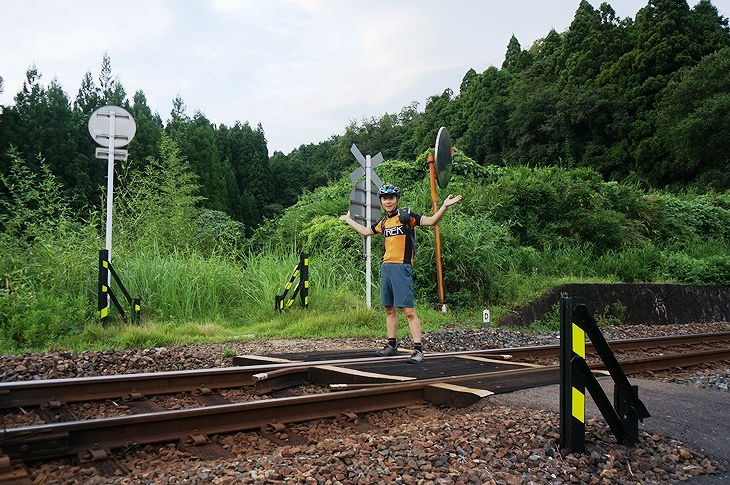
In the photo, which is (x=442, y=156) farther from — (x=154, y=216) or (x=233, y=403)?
(x=233, y=403)

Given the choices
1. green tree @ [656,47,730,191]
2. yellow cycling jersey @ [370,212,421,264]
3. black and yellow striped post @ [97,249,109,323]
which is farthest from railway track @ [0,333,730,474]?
green tree @ [656,47,730,191]

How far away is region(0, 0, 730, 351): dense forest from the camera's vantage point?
34.5ft

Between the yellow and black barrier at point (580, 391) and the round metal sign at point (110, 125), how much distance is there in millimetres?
8436

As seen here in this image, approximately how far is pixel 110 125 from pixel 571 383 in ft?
29.0

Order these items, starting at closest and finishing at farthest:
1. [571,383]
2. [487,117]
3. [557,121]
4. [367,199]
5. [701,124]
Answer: [571,383], [367,199], [701,124], [557,121], [487,117]

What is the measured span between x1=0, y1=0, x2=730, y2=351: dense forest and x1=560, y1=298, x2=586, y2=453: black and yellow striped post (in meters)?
6.11

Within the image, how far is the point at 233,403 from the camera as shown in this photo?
462 cm

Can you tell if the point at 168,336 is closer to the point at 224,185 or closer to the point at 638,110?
the point at 224,185

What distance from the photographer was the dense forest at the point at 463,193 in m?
10.5

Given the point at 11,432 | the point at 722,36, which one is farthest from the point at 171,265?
the point at 722,36

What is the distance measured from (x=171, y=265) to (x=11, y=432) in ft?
25.4

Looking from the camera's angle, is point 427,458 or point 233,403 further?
point 233,403

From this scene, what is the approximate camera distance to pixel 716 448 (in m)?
3.74

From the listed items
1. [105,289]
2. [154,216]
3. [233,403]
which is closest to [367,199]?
[105,289]
